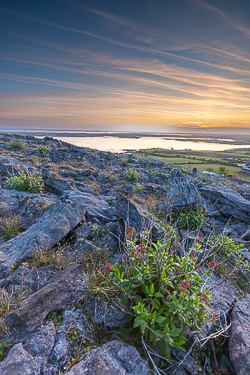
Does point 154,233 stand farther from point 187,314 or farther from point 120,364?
point 120,364

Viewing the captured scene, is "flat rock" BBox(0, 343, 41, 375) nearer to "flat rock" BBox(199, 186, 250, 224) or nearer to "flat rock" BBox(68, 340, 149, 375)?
"flat rock" BBox(68, 340, 149, 375)

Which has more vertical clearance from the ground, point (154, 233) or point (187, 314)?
point (187, 314)

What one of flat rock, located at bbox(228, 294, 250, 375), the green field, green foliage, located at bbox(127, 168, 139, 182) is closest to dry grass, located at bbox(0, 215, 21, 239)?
flat rock, located at bbox(228, 294, 250, 375)

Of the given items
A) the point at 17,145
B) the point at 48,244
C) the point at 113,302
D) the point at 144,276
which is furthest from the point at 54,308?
the point at 17,145

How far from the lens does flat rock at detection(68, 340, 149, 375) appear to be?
1820 millimetres

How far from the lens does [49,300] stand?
252cm

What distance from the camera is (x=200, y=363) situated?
213cm

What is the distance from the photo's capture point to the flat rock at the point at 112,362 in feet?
5.97

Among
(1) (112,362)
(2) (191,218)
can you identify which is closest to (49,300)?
(1) (112,362)

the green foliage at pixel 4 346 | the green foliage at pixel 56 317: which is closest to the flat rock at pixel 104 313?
the green foliage at pixel 56 317

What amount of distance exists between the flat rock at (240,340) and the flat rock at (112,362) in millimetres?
1111

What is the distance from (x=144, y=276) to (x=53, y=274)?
6.66 ft

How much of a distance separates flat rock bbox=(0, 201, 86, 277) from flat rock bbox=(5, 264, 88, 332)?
1.15 metres

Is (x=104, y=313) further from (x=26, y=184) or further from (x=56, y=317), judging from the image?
(x=26, y=184)
